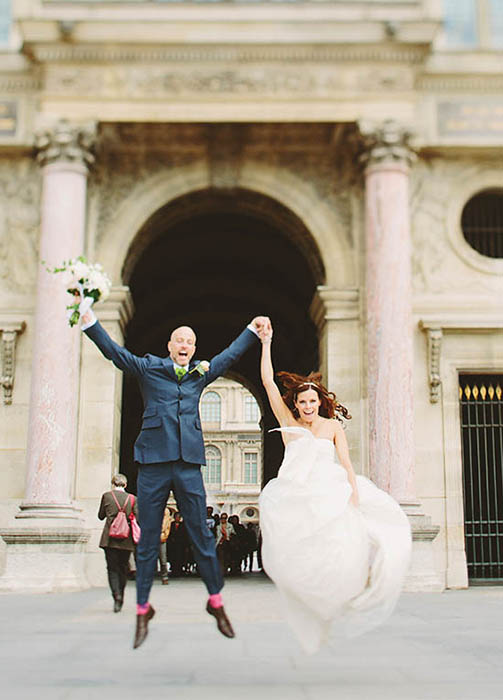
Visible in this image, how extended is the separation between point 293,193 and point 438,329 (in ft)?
11.9

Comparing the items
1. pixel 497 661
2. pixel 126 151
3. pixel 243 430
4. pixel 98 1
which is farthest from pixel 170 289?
pixel 243 430

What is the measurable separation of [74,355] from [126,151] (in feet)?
13.6

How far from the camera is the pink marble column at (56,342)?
1484 centimetres

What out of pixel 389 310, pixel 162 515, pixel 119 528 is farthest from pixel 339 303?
pixel 162 515

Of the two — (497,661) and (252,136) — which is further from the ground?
(252,136)

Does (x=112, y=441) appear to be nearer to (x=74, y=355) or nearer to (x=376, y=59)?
(x=74, y=355)

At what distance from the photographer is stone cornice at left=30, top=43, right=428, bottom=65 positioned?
16000mm

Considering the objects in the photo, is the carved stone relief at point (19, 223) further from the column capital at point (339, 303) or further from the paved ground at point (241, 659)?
the paved ground at point (241, 659)

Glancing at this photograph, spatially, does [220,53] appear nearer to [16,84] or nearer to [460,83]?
[16,84]

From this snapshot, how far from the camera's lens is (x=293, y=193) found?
17375mm

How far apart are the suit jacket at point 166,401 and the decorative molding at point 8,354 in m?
9.96

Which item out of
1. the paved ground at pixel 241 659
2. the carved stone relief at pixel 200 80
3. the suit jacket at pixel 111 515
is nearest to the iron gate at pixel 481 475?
the carved stone relief at pixel 200 80

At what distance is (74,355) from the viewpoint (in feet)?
50.9

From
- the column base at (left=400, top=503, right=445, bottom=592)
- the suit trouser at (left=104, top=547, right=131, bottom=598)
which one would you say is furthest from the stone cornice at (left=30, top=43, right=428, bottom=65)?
the suit trouser at (left=104, top=547, right=131, bottom=598)
